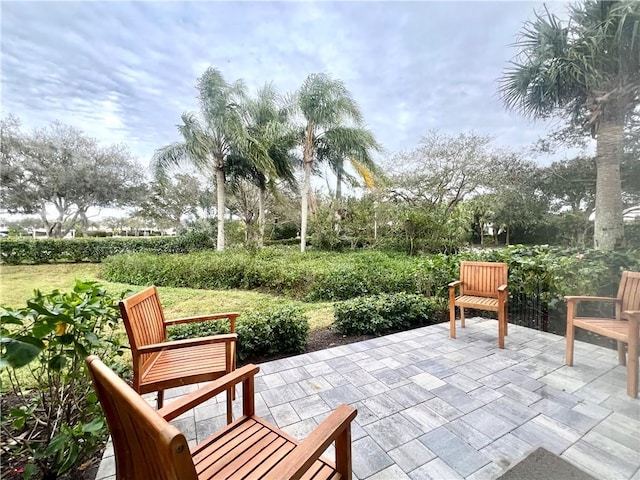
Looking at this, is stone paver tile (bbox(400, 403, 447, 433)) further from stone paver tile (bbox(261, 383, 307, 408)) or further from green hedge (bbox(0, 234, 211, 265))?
green hedge (bbox(0, 234, 211, 265))

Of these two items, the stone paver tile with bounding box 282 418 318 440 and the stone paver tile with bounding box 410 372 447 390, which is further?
the stone paver tile with bounding box 410 372 447 390

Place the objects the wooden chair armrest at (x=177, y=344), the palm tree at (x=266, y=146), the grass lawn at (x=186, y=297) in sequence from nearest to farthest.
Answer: the wooden chair armrest at (x=177, y=344)
the grass lawn at (x=186, y=297)
the palm tree at (x=266, y=146)

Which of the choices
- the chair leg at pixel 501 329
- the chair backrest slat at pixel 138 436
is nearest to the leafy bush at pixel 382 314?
the chair leg at pixel 501 329

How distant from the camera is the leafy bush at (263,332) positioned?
2551 mm

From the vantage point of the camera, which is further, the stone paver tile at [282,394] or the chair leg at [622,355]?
the chair leg at [622,355]

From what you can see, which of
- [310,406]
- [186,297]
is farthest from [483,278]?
[186,297]

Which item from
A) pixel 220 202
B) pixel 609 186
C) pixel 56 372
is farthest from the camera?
pixel 220 202

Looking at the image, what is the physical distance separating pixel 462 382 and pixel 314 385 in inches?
44.0

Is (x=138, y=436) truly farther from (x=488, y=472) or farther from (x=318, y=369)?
(x=318, y=369)

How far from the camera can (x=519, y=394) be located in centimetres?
191

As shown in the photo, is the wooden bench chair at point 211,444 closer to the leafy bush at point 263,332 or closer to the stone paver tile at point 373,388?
the stone paver tile at point 373,388

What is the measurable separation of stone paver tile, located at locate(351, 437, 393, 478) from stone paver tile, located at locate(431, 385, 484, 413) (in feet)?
2.19

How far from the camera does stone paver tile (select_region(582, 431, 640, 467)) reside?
4.50 ft

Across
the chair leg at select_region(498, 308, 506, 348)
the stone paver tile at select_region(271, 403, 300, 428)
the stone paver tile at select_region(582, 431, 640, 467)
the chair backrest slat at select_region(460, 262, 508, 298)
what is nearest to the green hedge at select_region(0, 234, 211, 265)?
the stone paver tile at select_region(271, 403, 300, 428)
